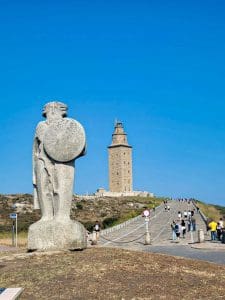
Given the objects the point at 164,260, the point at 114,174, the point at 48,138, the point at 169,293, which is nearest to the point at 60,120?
the point at 48,138

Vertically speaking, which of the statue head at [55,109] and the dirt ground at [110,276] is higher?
the statue head at [55,109]

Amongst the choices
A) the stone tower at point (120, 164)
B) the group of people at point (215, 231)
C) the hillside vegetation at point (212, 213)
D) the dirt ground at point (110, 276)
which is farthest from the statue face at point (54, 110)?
the stone tower at point (120, 164)

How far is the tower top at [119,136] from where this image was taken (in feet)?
511

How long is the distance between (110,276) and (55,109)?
17.2ft

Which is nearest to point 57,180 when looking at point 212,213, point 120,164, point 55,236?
point 55,236

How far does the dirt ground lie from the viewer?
35.3 ft

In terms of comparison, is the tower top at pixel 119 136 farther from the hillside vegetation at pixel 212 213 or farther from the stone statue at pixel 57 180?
the stone statue at pixel 57 180

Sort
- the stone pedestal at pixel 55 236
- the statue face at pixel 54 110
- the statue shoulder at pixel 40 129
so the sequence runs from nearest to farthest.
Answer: the stone pedestal at pixel 55 236, the statue shoulder at pixel 40 129, the statue face at pixel 54 110

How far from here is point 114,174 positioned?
152875mm

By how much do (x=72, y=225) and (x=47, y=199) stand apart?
3.26ft

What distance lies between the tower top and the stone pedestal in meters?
140

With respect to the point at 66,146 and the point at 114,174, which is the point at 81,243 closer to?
the point at 66,146

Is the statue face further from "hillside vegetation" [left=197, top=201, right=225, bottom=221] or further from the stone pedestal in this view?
"hillside vegetation" [left=197, top=201, right=225, bottom=221]

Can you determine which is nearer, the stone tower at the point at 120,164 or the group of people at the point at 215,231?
the group of people at the point at 215,231
